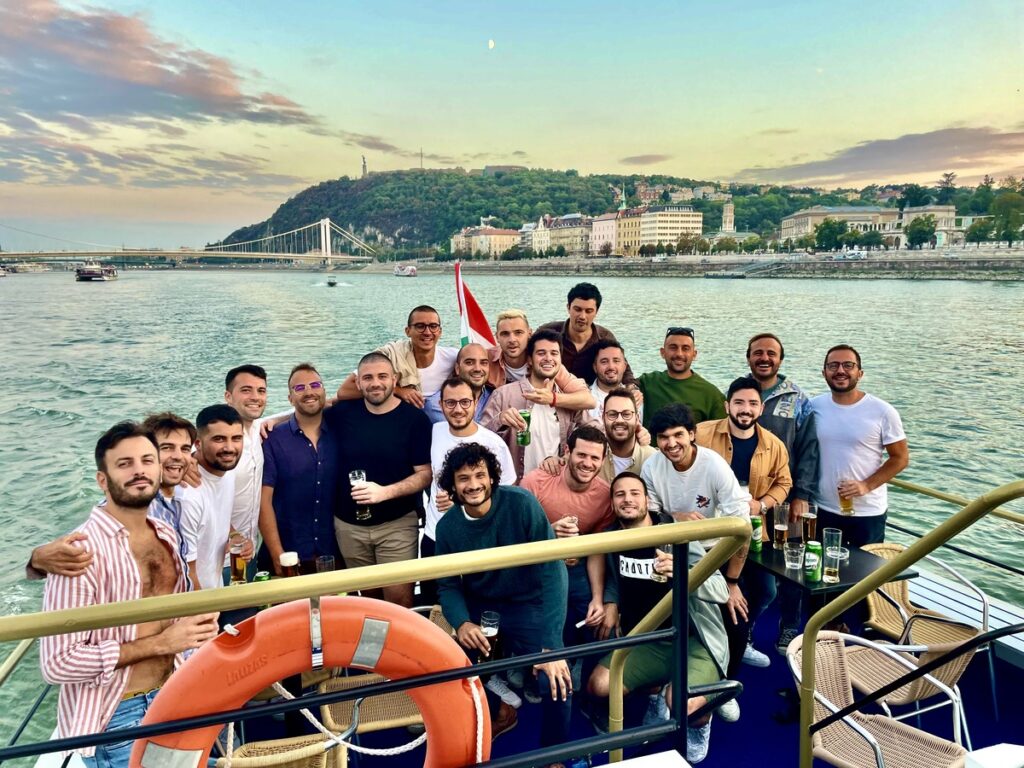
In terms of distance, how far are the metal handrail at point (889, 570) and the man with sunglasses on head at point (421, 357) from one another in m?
2.55

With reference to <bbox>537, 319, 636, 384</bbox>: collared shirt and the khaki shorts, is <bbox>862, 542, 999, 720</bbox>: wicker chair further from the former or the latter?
the khaki shorts

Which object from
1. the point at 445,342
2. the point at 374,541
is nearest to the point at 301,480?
the point at 374,541

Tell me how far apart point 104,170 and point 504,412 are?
323ft

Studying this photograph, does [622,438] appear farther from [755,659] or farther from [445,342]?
[445,342]

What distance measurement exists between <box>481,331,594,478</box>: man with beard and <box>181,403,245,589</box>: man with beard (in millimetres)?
1439

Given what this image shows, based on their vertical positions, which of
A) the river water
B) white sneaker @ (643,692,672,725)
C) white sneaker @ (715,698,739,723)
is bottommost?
the river water

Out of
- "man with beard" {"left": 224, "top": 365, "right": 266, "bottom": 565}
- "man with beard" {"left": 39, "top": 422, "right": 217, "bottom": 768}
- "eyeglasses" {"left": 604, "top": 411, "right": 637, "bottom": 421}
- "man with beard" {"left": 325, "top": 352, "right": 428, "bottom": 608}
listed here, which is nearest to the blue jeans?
"man with beard" {"left": 39, "top": 422, "right": 217, "bottom": 768}

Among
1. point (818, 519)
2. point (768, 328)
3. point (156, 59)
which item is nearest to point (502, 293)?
point (768, 328)

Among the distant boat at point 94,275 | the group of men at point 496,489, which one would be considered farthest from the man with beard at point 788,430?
the distant boat at point 94,275

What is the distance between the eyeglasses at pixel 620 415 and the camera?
3.41m

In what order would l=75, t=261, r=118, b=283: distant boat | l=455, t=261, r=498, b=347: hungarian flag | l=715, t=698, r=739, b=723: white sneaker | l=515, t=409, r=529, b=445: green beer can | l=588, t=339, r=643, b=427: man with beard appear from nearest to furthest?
l=715, t=698, r=739, b=723: white sneaker → l=515, t=409, r=529, b=445: green beer can → l=588, t=339, r=643, b=427: man with beard → l=455, t=261, r=498, b=347: hungarian flag → l=75, t=261, r=118, b=283: distant boat

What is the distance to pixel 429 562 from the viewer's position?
1.32m

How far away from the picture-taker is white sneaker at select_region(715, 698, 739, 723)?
2.97m

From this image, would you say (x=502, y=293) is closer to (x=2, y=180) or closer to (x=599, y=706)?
(x=599, y=706)
